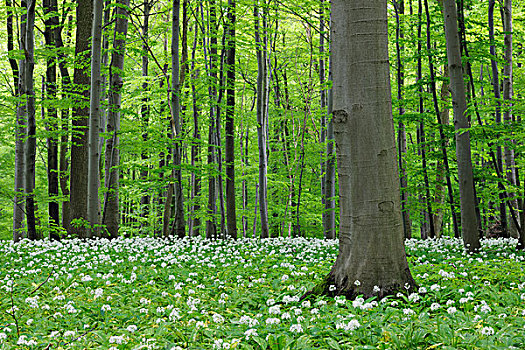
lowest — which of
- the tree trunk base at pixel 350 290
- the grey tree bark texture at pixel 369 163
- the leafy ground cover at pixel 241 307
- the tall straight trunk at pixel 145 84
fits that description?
the leafy ground cover at pixel 241 307

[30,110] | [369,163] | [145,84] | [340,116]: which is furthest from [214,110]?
[369,163]

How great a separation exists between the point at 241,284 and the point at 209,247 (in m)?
3.60

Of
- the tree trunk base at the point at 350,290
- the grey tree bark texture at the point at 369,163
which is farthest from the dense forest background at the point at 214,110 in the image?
the tree trunk base at the point at 350,290

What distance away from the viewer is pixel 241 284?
4922 mm

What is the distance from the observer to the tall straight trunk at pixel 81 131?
1016 cm

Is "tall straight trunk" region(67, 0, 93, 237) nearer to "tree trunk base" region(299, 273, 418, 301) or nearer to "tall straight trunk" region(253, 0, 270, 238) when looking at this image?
"tall straight trunk" region(253, 0, 270, 238)

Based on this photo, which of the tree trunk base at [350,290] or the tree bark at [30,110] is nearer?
the tree trunk base at [350,290]

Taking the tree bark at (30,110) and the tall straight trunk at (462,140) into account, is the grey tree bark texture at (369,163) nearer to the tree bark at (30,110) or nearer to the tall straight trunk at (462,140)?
the tall straight trunk at (462,140)

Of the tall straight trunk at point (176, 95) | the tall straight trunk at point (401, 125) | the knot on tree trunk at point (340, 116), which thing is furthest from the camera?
the tall straight trunk at point (401, 125)

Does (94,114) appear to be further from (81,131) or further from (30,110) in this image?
(81,131)

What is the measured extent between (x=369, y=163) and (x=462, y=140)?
3864 mm

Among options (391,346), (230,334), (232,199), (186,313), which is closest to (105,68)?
(232,199)

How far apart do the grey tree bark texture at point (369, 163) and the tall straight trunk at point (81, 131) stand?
25.0 ft

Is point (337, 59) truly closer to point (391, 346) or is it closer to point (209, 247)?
point (391, 346)
